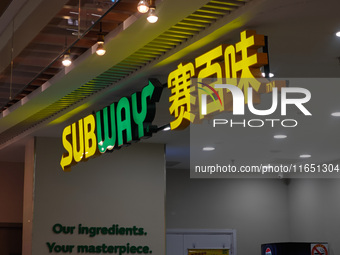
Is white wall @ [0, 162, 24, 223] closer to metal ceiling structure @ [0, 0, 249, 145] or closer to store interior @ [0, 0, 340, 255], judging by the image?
store interior @ [0, 0, 340, 255]

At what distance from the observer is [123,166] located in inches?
353

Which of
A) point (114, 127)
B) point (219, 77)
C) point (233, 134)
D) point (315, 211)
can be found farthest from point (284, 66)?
point (315, 211)

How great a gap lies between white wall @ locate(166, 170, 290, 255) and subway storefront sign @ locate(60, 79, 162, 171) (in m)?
5.12

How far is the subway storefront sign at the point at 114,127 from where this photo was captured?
5.88 meters

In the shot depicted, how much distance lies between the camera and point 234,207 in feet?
40.7

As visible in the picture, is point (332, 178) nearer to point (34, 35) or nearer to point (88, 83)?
point (88, 83)

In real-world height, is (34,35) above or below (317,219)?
above

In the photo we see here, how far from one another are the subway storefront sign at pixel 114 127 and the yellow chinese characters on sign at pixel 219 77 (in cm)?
51

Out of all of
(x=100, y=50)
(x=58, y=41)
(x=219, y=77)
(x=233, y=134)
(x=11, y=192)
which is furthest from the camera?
Answer: (x=11, y=192)

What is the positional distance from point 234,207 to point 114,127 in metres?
6.50

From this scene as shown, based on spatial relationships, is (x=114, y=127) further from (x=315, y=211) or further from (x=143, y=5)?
(x=315, y=211)

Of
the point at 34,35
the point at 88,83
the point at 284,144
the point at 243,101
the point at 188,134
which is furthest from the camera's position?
the point at 284,144

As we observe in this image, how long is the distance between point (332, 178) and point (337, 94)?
4.89m

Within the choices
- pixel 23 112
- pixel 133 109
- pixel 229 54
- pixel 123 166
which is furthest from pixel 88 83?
pixel 123 166
